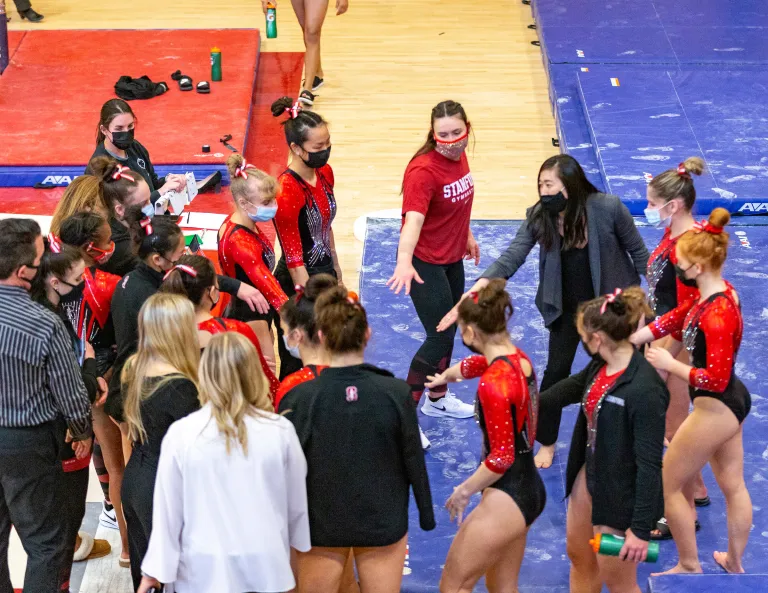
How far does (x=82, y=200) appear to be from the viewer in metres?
4.32

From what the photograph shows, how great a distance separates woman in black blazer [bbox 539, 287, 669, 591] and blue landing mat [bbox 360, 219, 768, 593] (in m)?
0.46

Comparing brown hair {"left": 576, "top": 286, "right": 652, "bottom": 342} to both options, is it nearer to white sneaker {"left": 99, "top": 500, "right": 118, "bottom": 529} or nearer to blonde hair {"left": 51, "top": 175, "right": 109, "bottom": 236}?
blonde hair {"left": 51, "top": 175, "right": 109, "bottom": 236}

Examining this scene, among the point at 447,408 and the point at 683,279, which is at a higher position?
the point at 683,279

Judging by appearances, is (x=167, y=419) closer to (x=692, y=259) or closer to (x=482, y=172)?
(x=692, y=259)

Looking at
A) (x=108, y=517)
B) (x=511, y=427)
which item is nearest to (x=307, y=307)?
(x=511, y=427)

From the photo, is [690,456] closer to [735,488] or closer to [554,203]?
[735,488]

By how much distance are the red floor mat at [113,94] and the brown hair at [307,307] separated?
426 cm

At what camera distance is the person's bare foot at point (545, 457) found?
464 centimetres

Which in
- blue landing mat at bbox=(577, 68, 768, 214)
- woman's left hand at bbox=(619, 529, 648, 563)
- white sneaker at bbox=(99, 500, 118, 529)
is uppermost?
woman's left hand at bbox=(619, 529, 648, 563)

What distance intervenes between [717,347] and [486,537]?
3.48 feet

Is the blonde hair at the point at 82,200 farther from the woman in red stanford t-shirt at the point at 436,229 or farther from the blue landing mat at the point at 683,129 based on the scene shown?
the blue landing mat at the point at 683,129

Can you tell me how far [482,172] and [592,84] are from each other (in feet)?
4.27

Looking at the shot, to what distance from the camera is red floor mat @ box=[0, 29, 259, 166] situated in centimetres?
775

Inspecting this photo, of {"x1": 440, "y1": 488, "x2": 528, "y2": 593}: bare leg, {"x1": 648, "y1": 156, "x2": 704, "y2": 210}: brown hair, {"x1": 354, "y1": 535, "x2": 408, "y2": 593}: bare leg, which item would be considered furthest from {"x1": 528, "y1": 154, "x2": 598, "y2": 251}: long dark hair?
{"x1": 354, "y1": 535, "x2": 408, "y2": 593}: bare leg
